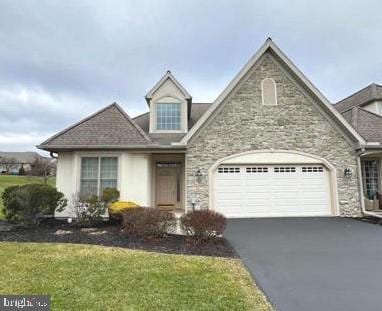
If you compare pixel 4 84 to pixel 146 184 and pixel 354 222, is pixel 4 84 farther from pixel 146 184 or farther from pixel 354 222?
pixel 354 222

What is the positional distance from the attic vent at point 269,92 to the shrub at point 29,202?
10.6 m

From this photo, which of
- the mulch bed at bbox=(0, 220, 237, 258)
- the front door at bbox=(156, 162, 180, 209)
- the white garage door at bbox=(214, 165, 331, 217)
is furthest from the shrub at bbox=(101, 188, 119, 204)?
the white garage door at bbox=(214, 165, 331, 217)

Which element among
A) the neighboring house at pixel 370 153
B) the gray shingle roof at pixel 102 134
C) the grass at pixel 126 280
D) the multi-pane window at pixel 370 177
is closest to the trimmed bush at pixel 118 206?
the gray shingle roof at pixel 102 134

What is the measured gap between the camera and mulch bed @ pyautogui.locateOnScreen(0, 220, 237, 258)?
6973mm

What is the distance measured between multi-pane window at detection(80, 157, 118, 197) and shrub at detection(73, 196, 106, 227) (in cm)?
153

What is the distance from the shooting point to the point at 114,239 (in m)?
8.01

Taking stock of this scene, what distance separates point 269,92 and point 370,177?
7.45 metres

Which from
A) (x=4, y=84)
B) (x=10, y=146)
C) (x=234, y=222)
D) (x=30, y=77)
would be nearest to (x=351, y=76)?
(x=234, y=222)

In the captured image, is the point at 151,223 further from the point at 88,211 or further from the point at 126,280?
the point at 88,211

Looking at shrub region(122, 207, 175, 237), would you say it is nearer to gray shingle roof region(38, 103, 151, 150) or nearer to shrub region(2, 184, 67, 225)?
shrub region(2, 184, 67, 225)

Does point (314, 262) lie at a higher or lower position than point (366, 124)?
lower

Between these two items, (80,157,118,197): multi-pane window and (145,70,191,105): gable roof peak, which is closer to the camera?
(80,157,118,197): multi-pane window

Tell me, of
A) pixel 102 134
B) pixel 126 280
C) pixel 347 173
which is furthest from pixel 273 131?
pixel 126 280

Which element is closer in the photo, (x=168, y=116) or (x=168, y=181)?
(x=168, y=116)
